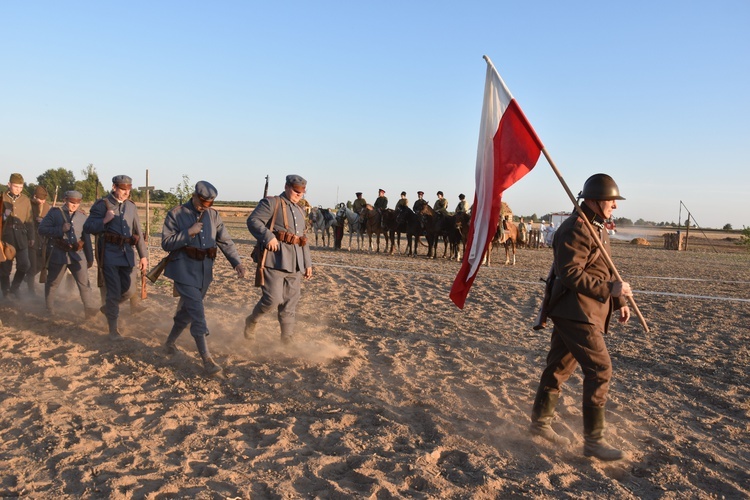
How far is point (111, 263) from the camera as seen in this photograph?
294 inches

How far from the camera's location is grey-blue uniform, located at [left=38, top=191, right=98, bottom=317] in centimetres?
851

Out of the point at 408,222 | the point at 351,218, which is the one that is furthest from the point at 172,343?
the point at 351,218

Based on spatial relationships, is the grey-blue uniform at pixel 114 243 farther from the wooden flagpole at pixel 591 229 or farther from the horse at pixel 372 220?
the horse at pixel 372 220

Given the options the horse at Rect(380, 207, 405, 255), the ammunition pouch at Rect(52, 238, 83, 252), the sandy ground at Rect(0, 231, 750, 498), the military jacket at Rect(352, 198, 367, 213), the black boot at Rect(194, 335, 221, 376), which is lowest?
the sandy ground at Rect(0, 231, 750, 498)

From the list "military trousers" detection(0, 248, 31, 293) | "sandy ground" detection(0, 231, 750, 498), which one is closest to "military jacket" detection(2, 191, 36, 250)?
"military trousers" detection(0, 248, 31, 293)

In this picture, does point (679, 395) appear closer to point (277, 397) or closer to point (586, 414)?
point (586, 414)

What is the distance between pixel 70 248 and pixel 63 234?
0.22 m

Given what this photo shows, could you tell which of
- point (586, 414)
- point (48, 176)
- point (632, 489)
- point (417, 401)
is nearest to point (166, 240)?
point (417, 401)

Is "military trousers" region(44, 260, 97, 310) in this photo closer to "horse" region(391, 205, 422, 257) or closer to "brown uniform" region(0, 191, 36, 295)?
"brown uniform" region(0, 191, 36, 295)

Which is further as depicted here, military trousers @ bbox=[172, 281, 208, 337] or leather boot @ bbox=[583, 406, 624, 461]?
military trousers @ bbox=[172, 281, 208, 337]

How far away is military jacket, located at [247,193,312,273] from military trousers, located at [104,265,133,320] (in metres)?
1.90

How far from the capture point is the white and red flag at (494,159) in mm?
4766

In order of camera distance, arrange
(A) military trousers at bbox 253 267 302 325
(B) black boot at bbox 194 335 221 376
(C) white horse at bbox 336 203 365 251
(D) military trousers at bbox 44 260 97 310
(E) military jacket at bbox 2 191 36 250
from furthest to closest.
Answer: (C) white horse at bbox 336 203 365 251 → (E) military jacket at bbox 2 191 36 250 → (D) military trousers at bbox 44 260 97 310 → (A) military trousers at bbox 253 267 302 325 → (B) black boot at bbox 194 335 221 376

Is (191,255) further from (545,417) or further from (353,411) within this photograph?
(545,417)
